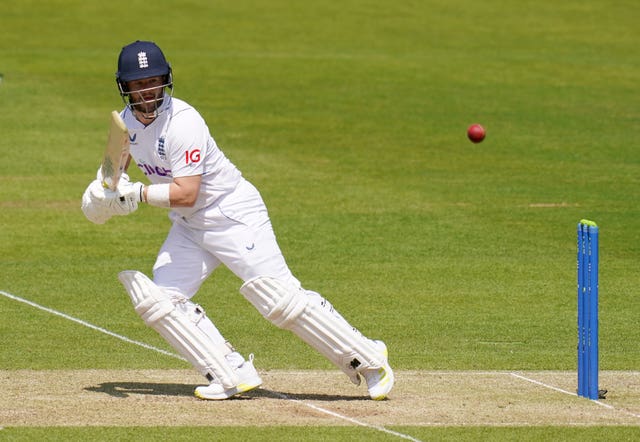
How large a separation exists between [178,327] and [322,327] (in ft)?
2.68

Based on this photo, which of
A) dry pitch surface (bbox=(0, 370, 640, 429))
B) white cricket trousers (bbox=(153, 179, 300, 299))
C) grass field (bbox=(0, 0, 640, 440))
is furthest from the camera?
grass field (bbox=(0, 0, 640, 440))

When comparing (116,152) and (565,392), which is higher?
(116,152)

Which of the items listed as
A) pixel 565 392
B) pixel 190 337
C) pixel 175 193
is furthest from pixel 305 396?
pixel 565 392

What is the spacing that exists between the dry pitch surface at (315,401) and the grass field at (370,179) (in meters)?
0.06

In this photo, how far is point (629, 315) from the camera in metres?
10.5

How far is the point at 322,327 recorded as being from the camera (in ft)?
24.6

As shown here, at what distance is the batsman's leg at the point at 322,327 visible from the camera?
24.5 feet

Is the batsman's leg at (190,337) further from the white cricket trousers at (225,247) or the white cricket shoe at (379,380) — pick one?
the white cricket shoe at (379,380)

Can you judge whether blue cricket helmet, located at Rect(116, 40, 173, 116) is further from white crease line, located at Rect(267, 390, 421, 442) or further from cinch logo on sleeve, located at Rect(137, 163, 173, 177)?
white crease line, located at Rect(267, 390, 421, 442)

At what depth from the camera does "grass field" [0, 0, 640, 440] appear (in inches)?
358

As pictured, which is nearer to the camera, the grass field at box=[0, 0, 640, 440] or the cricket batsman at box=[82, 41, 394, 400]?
the cricket batsman at box=[82, 41, 394, 400]

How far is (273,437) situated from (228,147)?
13.4 m

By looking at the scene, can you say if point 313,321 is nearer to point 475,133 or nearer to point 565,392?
point 565,392

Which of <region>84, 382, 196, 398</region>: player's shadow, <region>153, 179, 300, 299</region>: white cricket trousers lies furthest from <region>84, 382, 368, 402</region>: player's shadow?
<region>153, 179, 300, 299</region>: white cricket trousers
